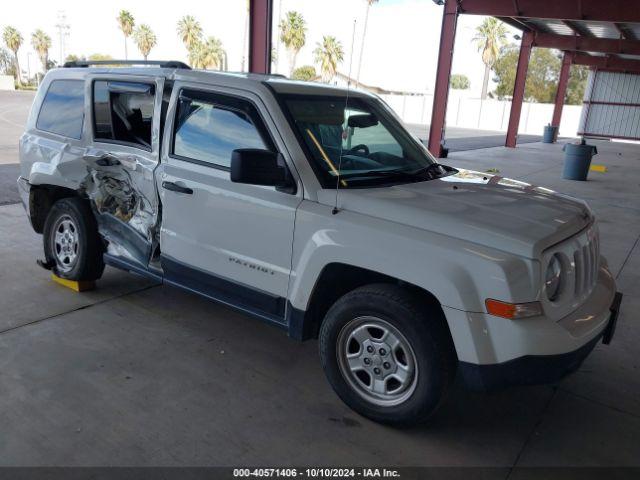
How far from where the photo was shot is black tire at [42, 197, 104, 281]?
4.64 m

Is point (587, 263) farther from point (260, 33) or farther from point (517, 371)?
point (260, 33)

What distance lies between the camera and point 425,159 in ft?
14.0

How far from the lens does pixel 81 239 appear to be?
4.67 meters

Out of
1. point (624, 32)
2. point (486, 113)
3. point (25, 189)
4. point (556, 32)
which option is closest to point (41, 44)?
point (486, 113)

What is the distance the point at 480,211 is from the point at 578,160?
13143mm

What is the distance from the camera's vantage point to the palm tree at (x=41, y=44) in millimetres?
86688

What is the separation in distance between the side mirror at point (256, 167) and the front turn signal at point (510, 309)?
1384mm

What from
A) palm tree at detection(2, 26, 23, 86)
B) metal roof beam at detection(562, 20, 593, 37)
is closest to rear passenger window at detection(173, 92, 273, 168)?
metal roof beam at detection(562, 20, 593, 37)

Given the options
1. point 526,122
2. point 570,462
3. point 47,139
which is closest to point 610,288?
point 570,462

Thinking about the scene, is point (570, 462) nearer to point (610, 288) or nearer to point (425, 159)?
point (610, 288)

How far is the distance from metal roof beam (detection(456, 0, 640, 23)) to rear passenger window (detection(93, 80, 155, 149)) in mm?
15200

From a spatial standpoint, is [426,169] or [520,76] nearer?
[426,169]

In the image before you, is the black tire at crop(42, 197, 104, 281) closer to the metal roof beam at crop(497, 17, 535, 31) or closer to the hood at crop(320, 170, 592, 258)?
the hood at crop(320, 170, 592, 258)

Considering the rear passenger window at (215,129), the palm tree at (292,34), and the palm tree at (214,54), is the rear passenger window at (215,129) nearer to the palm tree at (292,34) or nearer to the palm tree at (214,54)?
the palm tree at (292,34)
